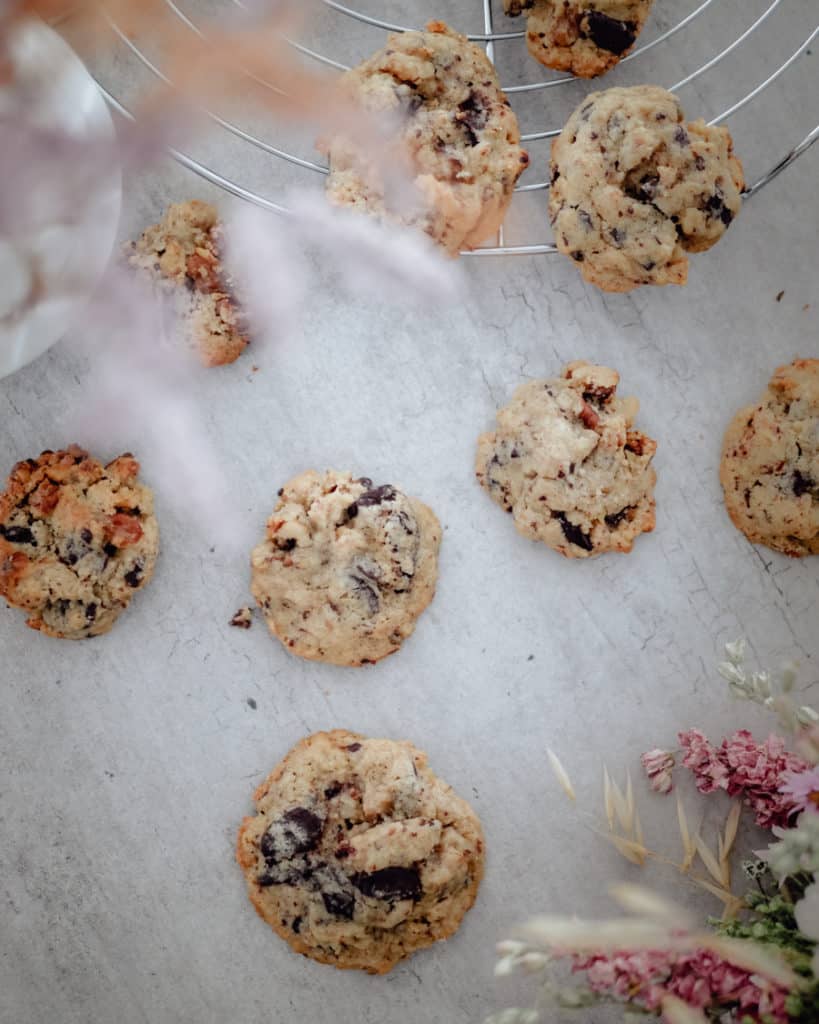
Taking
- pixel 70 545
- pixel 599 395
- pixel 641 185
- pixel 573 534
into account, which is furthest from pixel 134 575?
pixel 641 185

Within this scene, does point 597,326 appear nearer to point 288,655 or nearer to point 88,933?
point 288,655

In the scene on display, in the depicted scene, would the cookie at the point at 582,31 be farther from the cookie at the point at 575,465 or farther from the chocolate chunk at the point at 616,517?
the chocolate chunk at the point at 616,517

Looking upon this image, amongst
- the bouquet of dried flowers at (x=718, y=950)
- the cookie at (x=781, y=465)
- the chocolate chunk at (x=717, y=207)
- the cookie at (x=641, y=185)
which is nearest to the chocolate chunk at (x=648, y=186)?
the cookie at (x=641, y=185)

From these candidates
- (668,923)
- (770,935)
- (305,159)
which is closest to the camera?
(668,923)

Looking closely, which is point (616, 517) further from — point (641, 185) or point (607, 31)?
point (607, 31)

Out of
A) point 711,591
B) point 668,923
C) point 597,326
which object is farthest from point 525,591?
point 668,923

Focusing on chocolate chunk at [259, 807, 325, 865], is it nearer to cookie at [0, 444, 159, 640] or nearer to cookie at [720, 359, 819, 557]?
cookie at [0, 444, 159, 640]

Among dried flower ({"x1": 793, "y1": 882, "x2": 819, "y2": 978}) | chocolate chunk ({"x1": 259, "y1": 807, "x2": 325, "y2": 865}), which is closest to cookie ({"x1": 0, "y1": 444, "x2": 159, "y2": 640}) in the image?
chocolate chunk ({"x1": 259, "y1": 807, "x2": 325, "y2": 865})
